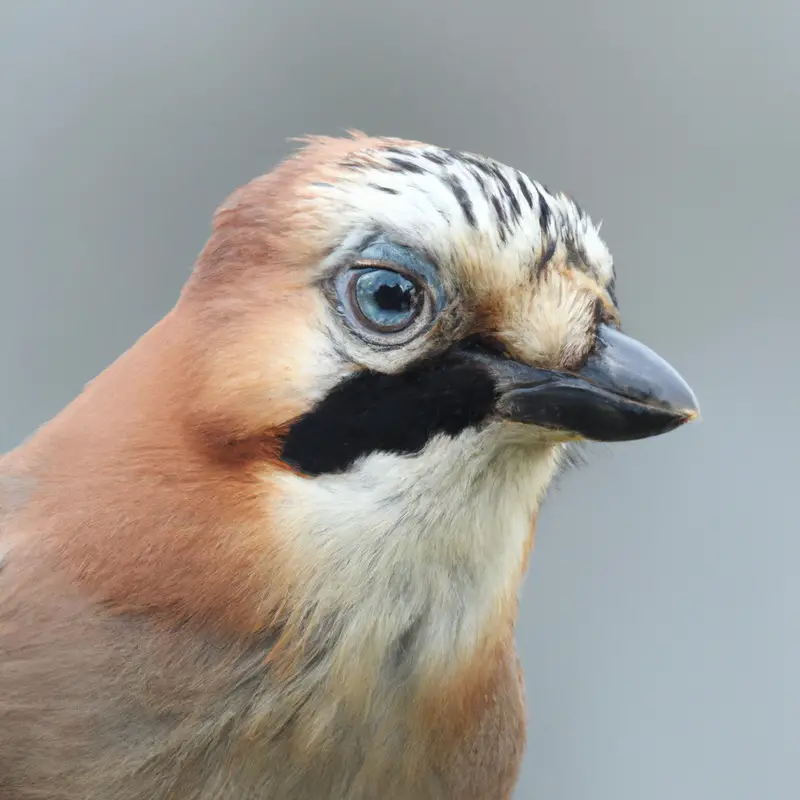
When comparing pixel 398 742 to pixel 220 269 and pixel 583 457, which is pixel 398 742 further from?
pixel 220 269

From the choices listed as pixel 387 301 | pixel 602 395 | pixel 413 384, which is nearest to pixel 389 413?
pixel 413 384

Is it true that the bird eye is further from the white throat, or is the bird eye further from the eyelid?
the white throat

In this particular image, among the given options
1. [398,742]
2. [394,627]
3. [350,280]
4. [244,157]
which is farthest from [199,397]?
[244,157]

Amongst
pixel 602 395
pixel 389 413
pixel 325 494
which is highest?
pixel 602 395

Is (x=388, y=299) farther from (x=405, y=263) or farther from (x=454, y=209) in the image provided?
(x=454, y=209)

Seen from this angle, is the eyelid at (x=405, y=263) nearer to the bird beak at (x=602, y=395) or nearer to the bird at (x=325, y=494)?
the bird at (x=325, y=494)

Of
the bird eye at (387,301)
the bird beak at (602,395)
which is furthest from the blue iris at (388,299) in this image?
the bird beak at (602,395)
